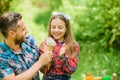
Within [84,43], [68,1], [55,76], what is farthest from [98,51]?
[55,76]

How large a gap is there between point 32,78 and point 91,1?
4.42 m

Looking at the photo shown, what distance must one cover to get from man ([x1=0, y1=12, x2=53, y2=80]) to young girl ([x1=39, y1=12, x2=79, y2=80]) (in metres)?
0.21

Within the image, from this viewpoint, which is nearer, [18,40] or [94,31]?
Answer: [18,40]

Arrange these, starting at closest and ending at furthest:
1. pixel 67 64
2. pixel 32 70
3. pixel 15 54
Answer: pixel 32 70
pixel 15 54
pixel 67 64

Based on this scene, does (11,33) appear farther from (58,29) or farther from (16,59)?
(58,29)

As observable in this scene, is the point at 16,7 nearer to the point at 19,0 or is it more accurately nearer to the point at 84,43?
the point at 19,0

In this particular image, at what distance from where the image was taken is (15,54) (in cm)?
397

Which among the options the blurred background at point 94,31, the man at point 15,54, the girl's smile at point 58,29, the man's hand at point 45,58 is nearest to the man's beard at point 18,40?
the man at point 15,54

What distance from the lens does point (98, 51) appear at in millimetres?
8289

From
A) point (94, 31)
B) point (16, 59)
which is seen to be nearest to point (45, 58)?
point (16, 59)

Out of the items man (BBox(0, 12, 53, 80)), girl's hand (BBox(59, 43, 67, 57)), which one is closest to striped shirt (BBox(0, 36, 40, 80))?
man (BBox(0, 12, 53, 80))

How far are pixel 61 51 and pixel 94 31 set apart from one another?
4373 millimetres

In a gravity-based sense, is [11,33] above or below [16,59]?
above

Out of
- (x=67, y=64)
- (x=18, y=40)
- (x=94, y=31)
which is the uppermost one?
(x=18, y=40)
